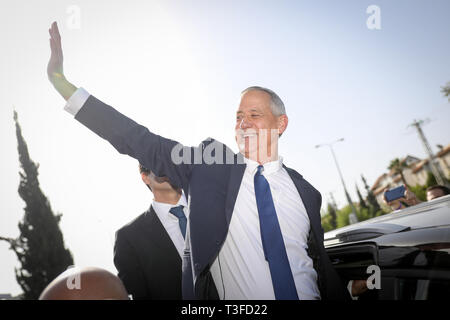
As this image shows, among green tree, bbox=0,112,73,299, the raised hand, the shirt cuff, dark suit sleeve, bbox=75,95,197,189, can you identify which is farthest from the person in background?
green tree, bbox=0,112,73,299

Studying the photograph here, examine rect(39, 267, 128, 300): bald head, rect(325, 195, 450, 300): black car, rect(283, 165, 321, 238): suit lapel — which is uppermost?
rect(283, 165, 321, 238): suit lapel

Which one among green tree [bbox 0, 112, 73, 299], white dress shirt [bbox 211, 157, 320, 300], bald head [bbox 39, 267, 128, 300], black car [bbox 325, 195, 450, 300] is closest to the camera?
bald head [bbox 39, 267, 128, 300]

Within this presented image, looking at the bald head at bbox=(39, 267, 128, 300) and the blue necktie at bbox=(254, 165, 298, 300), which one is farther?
the blue necktie at bbox=(254, 165, 298, 300)

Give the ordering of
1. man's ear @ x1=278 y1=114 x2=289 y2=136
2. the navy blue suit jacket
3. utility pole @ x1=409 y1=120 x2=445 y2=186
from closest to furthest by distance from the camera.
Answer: the navy blue suit jacket, man's ear @ x1=278 y1=114 x2=289 y2=136, utility pole @ x1=409 y1=120 x2=445 y2=186

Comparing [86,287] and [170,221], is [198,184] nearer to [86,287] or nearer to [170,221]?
[86,287]

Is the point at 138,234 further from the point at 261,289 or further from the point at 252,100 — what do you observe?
the point at 252,100

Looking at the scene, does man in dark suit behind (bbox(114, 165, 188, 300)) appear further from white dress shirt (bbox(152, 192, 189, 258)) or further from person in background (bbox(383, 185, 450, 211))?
person in background (bbox(383, 185, 450, 211))

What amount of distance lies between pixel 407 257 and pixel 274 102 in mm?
1428

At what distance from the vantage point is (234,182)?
1.83 meters

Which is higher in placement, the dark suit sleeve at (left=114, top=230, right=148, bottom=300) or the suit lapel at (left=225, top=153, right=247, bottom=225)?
the suit lapel at (left=225, top=153, right=247, bottom=225)

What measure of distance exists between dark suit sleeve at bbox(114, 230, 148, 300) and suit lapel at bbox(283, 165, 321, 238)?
148cm

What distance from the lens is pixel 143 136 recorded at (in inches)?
62.4

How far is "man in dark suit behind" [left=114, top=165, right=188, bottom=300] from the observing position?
230 centimetres

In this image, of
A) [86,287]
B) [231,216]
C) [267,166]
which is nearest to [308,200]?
[267,166]
